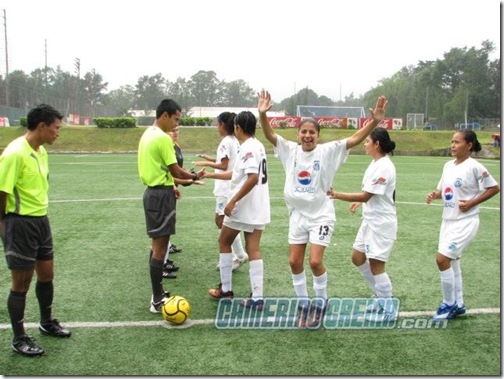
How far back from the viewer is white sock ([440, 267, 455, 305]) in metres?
4.79

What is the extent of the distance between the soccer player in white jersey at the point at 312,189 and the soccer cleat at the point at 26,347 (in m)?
2.35

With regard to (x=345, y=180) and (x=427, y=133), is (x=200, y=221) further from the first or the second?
(x=427, y=133)

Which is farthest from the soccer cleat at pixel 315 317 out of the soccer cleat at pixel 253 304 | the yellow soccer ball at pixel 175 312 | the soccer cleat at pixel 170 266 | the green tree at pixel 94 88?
the green tree at pixel 94 88

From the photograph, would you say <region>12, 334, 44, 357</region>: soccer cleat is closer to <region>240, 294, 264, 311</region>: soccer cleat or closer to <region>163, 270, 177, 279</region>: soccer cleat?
<region>240, 294, 264, 311</region>: soccer cleat

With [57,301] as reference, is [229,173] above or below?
above

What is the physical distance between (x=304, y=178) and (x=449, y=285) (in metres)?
1.76

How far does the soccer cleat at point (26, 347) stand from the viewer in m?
4.10

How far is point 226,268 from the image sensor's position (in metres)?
5.42

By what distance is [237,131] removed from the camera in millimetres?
5223

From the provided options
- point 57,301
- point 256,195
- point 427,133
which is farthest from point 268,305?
point 427,133

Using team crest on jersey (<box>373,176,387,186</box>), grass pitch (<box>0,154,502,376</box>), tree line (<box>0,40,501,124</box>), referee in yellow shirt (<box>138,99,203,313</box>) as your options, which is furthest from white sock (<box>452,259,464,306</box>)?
tree line (<box>0,40,501,124</box>)

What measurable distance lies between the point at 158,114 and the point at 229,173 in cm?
111

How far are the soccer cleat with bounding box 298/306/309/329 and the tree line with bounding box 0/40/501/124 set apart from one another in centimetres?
5189

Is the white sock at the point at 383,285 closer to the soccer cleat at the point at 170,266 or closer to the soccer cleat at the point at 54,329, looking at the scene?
the soccer cleat at the point at 170,266
